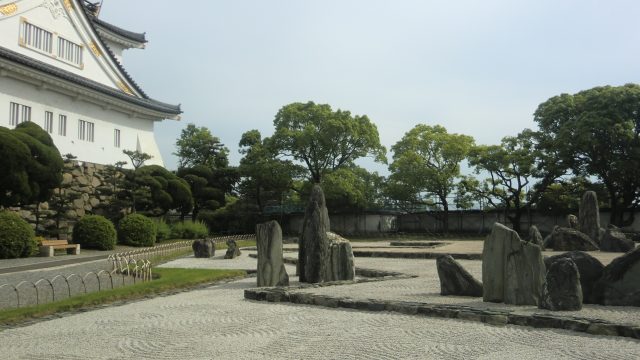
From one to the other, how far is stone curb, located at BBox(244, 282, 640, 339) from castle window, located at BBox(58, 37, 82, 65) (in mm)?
26393

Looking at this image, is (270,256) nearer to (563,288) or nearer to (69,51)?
(563,288)

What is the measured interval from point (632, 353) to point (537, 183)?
106 ft

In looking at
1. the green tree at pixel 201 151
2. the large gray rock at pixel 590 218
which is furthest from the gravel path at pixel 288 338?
the green tree at pixel 201 151

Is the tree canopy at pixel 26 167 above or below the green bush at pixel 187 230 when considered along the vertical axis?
above

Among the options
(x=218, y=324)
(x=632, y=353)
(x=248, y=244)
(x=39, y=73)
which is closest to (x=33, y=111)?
(x=39, y=73)

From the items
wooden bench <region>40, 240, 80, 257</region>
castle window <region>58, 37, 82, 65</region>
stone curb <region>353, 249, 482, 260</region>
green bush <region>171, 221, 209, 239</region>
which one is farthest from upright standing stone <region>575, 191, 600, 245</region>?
castle window <region>58, 37, 82, 65</region>

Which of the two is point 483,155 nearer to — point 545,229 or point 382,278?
point 545,229

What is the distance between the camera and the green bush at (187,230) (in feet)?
111

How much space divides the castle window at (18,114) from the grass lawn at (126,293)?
16088mm

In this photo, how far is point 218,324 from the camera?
8.13 m

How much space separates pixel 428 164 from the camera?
131 ft

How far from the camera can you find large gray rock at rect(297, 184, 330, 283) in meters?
13.2

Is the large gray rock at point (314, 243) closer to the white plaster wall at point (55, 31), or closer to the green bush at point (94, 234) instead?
the green bush at point (94, 234)

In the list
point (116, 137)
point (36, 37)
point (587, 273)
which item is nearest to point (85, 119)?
point (116, 137)
